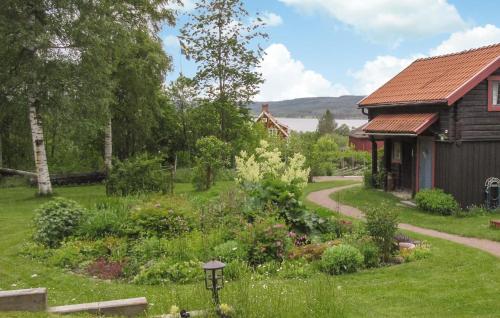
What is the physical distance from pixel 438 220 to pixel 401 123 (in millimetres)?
4623

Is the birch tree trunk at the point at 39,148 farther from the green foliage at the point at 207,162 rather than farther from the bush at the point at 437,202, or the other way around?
the bush at the point at 437,202

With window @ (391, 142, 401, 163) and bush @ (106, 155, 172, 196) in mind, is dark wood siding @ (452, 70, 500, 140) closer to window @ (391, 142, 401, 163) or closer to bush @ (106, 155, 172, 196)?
window @ (391, 142, 401, 163)

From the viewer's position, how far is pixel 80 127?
66.8 feet

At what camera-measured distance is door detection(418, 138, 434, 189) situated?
19.0 meters

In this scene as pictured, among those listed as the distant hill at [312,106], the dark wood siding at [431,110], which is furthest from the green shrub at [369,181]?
the distant hill at [312,106]

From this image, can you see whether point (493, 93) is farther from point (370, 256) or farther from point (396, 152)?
point (370, 256)

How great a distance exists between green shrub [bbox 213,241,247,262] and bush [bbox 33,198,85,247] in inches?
138

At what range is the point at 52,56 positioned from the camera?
1955 cm

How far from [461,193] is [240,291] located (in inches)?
534

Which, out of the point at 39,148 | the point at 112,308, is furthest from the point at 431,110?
the point at 112,308

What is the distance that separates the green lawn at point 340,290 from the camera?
5.83m

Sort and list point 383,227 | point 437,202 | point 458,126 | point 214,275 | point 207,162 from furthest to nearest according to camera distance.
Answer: point 207,162
point 458,126
point 437,202
point 383,227
point 214,275

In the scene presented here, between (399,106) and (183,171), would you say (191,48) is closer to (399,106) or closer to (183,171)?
(183,171)

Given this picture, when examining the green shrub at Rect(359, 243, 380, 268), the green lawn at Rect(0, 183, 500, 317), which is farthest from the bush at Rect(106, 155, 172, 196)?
the green shrub at Rect(359, 243, 380, 268)
